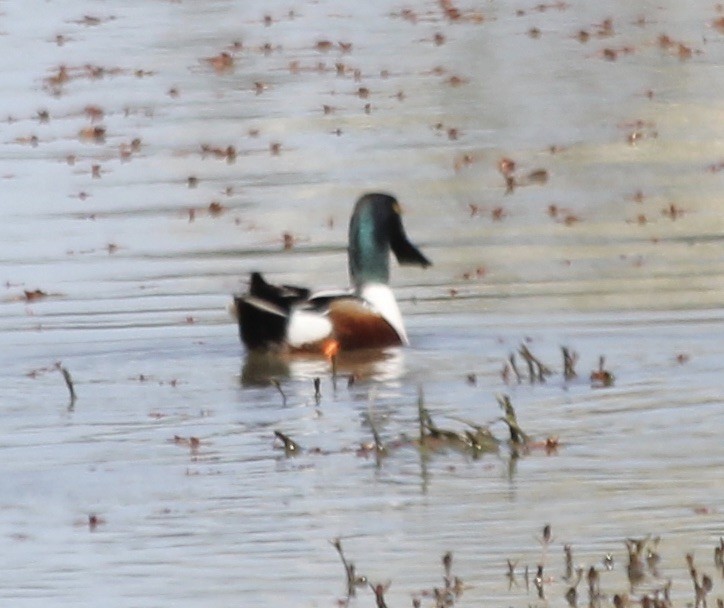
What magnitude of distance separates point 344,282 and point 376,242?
3.80ft

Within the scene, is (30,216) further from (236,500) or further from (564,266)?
(236,500)

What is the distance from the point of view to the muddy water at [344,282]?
870 cm

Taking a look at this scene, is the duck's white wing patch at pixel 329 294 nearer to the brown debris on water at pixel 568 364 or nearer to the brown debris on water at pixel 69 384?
the brown debris on water at pixel 69 384

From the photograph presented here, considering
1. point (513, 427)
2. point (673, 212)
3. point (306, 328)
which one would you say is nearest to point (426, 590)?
point (513, 427)

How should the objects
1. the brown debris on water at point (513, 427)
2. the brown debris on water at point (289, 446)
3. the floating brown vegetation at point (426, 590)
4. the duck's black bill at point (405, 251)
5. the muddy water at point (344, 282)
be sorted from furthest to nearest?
the duck's black bill at point (405, 251) < the brown debris on water at point (289, 446) < the brown debris on water at point (513, 427) < the muddy water at point (344, 282) < the floating brown vegetation at point (426, 590)

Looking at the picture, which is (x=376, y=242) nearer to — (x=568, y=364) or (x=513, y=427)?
(x=568, y=364)

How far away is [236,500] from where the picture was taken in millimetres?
9391

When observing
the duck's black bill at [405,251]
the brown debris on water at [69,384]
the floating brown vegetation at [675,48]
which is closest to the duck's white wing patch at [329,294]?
the duck's black bill at [405,251]

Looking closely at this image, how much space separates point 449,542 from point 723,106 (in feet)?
39.0

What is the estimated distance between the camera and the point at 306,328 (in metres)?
13.4

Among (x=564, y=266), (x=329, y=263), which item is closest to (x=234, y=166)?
(x=329, y=263)

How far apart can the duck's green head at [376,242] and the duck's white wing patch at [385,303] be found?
0.09m

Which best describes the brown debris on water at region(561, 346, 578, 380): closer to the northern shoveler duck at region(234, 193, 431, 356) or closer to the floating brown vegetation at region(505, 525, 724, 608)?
the northern shoveler duck at region(234, 193, 431, 356)

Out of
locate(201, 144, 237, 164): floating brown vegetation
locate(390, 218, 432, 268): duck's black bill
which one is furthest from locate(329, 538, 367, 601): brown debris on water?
locate(201, 144, 237, 164): floating brown vegetation
